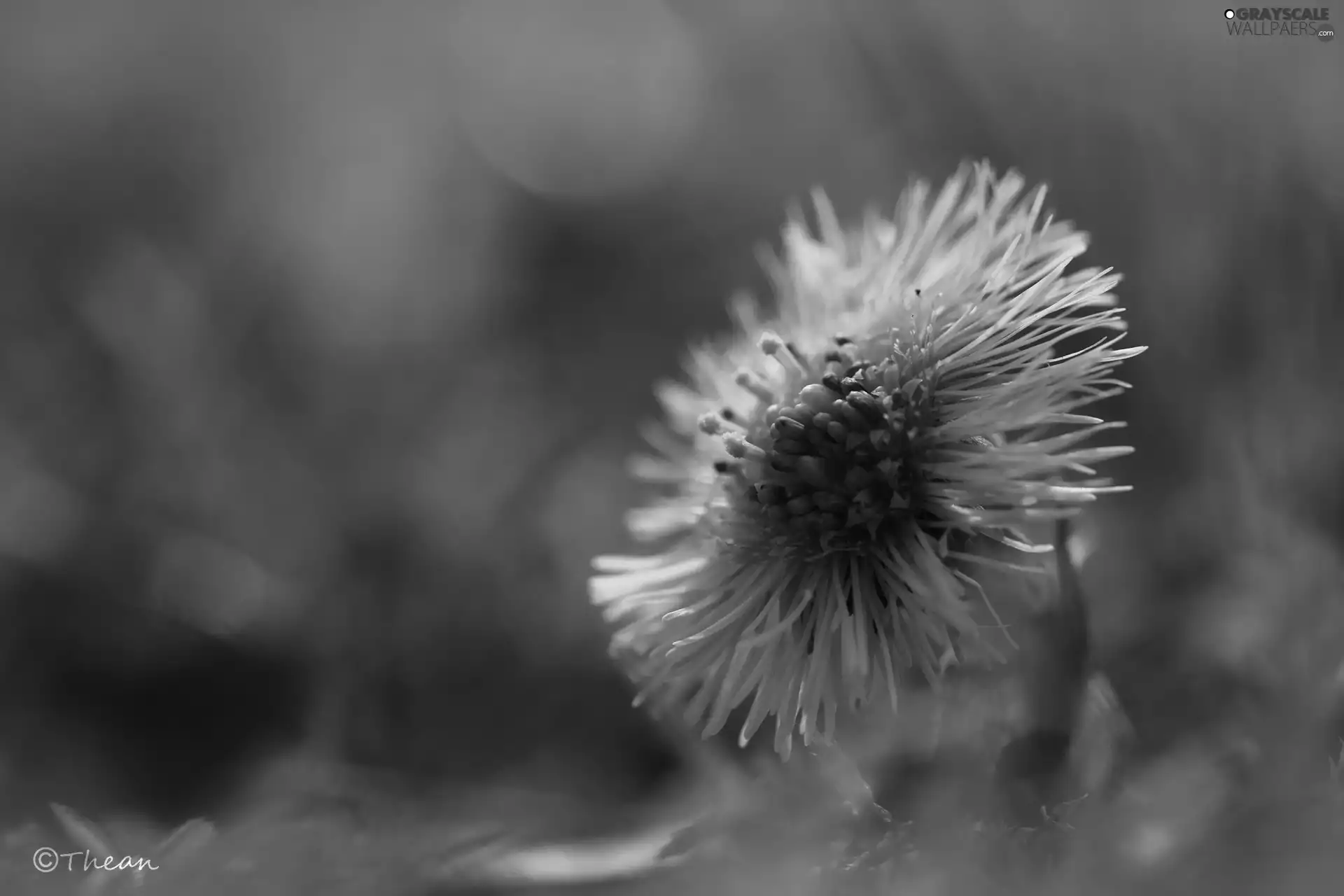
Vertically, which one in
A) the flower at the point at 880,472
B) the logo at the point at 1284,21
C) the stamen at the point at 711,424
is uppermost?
the logo at the point at 1284,21

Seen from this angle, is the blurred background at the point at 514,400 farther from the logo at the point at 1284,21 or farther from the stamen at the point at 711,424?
the stamen at the point at 711,424

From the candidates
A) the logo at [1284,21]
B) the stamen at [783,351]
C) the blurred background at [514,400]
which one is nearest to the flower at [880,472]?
the stamen at [783,351]

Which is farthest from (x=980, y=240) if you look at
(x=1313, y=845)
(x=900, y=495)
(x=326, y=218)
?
(x=326, y=218)

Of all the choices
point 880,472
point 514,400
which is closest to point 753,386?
point 880,472

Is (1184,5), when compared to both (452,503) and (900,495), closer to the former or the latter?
(900,495)

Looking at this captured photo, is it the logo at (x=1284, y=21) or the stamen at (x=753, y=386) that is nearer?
the stamen at (x=753, y=386)

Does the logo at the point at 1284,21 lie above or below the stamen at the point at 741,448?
A: above

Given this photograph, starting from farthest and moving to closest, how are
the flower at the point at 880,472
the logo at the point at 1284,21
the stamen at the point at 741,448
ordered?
the logo at the point at 1284,21 → the stamen at the point at 741,448 → the flower at the point at 880,472
